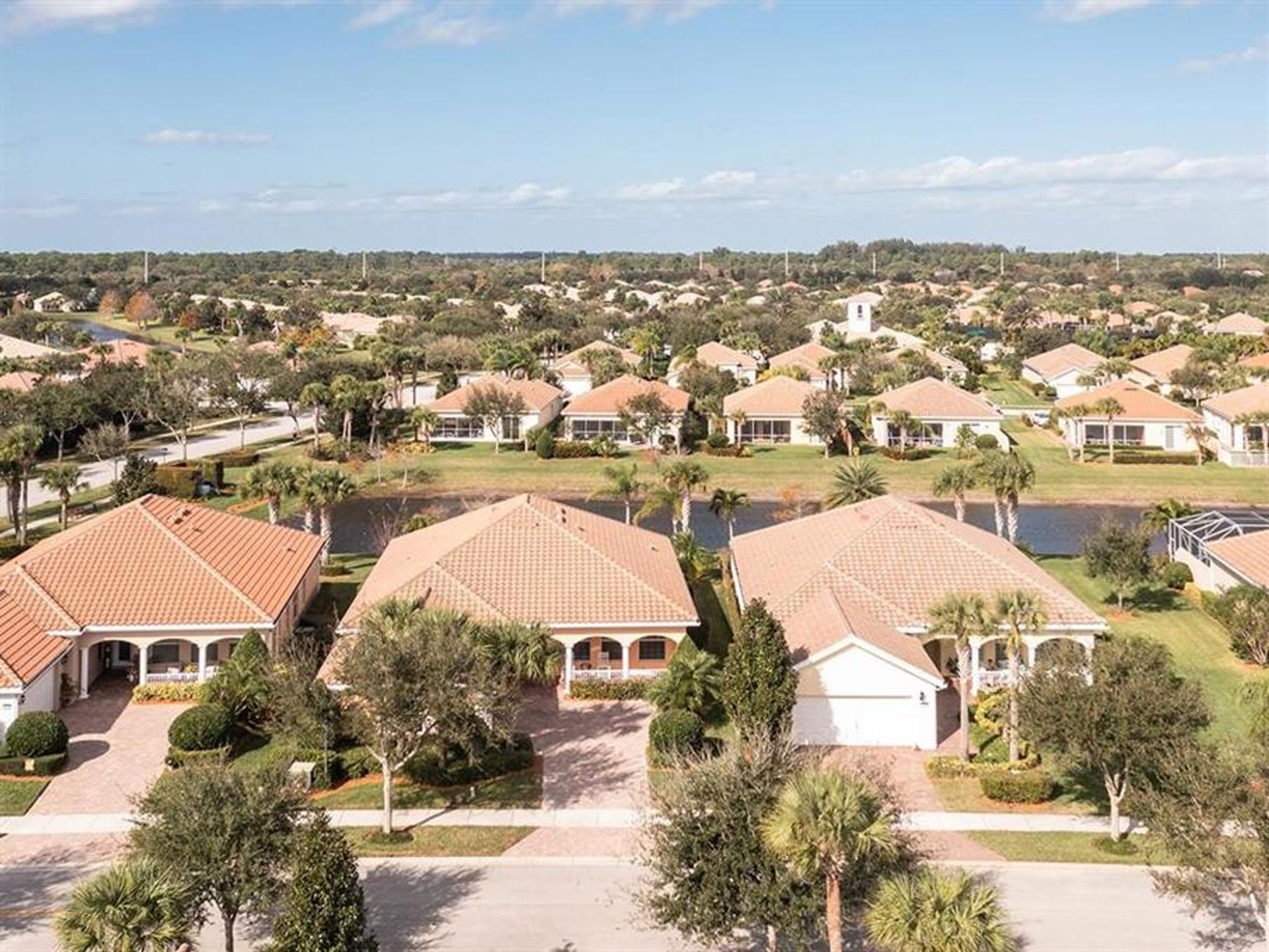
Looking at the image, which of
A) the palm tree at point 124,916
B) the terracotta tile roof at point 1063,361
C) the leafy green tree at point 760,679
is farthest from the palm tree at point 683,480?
the terracotta tile roof at point 1063,361

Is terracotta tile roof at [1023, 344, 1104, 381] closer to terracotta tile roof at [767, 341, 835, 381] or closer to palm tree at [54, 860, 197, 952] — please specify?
terracotta tile roof at [767, 341, 835, 381]

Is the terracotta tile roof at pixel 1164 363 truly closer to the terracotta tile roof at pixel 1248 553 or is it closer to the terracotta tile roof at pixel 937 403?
the terracotta tile roof at pixel 937 403

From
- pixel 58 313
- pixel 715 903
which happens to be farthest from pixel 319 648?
pixel 58 313

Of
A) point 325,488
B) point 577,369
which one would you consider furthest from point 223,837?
point 577,369

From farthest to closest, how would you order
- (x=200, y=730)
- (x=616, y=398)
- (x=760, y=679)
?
(x=616, y=398)
(x=200, y=730)
(x=760, y=679)

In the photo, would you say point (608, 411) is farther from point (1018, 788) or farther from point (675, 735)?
point (1018, 788)

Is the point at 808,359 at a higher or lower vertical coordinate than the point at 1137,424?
higher

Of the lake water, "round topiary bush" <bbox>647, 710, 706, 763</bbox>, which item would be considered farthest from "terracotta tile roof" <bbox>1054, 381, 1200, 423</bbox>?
"round topiary bush" <bbox>647, 710, 706, 763</bbox>

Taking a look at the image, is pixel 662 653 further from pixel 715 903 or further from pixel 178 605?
pixel 715 903
